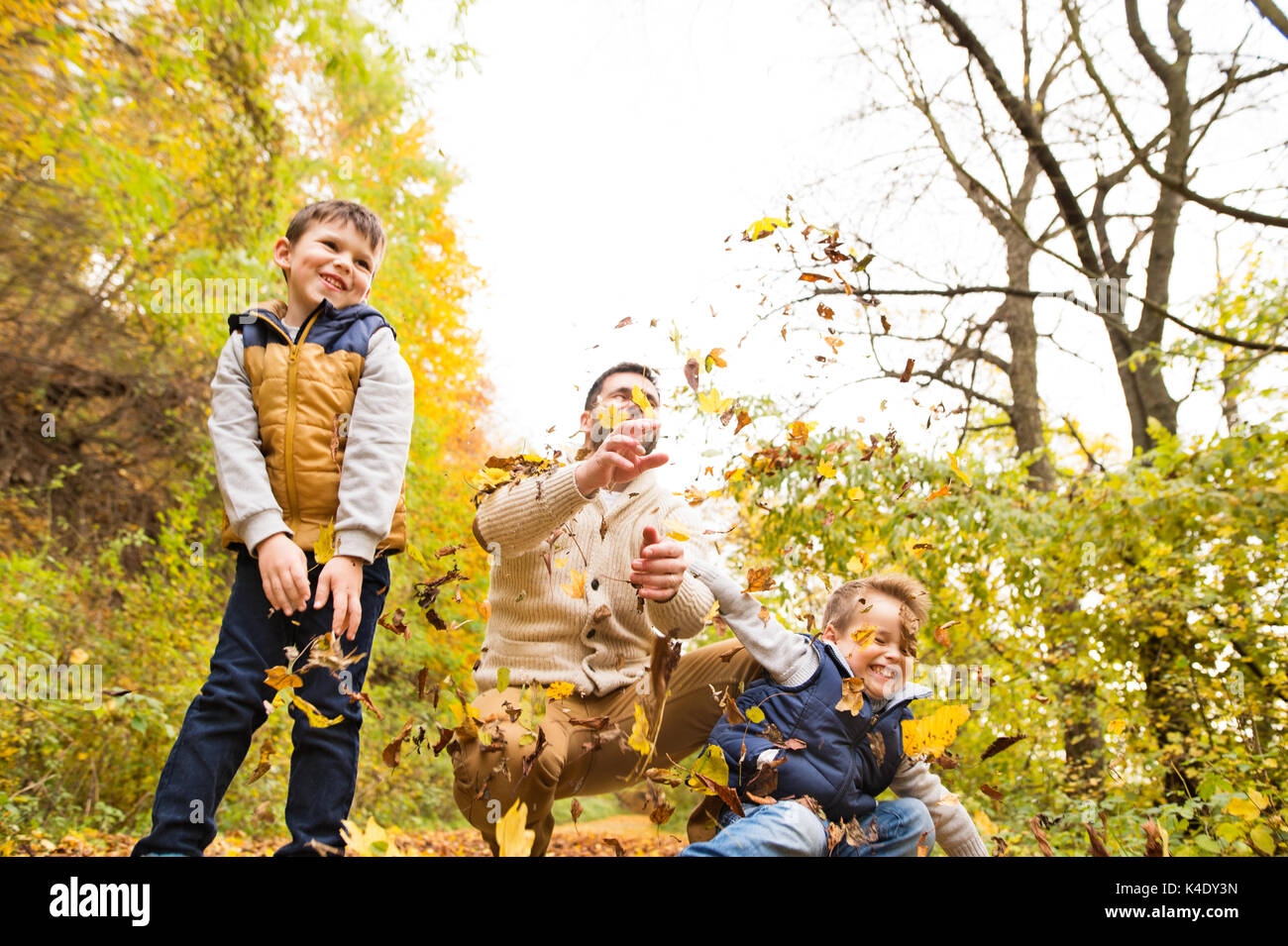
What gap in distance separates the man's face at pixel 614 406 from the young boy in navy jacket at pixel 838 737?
46cm

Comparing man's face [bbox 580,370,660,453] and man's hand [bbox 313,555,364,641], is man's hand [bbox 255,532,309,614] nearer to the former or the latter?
man's hand [bbox 313,555,364,641]

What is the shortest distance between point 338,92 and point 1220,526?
6.89 m

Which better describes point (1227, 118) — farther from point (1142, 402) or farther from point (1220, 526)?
point (1220, 526)

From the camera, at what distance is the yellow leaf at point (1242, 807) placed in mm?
2104

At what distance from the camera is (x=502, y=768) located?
77.0 inches

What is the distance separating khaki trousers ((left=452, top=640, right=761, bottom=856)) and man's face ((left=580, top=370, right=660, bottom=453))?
0.59 metres

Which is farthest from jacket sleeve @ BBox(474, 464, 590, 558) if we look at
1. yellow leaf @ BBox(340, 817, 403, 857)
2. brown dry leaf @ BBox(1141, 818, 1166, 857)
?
brown dry leaf @ BBox(1141, 818, 1166, 857)

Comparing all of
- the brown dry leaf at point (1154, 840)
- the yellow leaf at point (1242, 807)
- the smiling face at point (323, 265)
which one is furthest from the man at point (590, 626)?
the yellow leaf at point (1242, 807)

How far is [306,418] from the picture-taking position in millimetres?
1812

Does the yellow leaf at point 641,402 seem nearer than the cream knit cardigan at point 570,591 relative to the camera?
No

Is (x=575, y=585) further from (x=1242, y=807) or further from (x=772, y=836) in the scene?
(x=1242, y=807)

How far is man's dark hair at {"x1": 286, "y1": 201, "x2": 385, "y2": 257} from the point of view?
199 centimetres

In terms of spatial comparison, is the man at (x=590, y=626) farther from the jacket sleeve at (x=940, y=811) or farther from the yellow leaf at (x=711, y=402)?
the jacket sleeve at (x=940, y=811)
